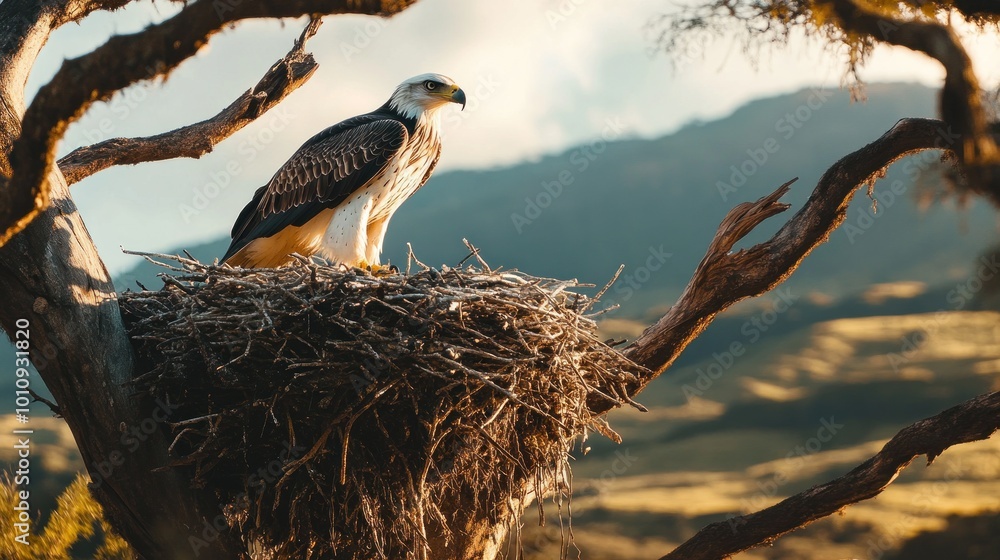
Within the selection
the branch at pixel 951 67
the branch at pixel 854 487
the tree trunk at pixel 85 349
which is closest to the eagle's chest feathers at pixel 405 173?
the tree trunk at pixel 85 349

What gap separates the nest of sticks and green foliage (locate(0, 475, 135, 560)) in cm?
514

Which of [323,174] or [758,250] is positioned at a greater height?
[323,174]

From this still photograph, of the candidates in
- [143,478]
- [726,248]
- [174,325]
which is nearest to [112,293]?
[174,325]

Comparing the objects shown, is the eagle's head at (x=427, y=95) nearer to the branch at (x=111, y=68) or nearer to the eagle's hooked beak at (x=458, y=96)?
the eagle's hooked beak at (x=458, y=96)

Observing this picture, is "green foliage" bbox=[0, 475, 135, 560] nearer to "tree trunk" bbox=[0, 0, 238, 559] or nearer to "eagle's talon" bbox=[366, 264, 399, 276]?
"eagle's talon" bbox=[366, 264, 399, 276]

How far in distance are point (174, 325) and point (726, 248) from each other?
338 centimetres

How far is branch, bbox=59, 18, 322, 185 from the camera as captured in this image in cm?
673

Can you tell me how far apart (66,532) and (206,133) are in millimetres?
5057

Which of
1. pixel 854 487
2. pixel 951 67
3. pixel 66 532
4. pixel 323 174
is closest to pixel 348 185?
pixel 323 174

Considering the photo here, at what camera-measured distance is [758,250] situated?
5.73 metres

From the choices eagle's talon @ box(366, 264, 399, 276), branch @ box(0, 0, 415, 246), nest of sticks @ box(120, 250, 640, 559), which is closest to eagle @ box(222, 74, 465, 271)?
eagle's talon @ box(366, 264, 399, 276)

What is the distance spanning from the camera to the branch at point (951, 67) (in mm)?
3197

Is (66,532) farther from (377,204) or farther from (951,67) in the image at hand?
(951,67)

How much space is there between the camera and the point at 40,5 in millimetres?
4539
